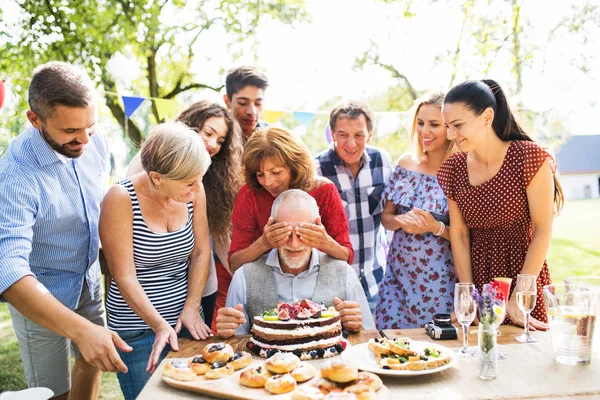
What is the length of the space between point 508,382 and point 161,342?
1429 millimetres

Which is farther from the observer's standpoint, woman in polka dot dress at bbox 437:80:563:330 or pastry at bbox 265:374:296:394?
woman in polka dot dress at bbox 437:80:563:330

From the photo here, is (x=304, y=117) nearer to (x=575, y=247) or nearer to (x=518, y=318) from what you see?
(x=518, y=318)

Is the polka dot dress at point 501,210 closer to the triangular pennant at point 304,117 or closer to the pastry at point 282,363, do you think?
the pastry at point 282,363

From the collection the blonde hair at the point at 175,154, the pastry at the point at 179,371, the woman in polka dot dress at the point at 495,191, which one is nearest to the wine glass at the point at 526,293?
the woman in polka dot dress at the point at 495,191

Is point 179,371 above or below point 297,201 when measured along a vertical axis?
below

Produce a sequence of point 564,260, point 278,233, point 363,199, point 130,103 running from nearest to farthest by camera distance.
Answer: point 278,233, point 363,199, point 130,103, point 564,260

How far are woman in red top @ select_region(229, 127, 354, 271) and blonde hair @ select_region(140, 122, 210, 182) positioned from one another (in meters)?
0.54

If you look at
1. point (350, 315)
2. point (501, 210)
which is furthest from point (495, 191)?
point (350, 315)

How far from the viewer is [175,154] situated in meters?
2.59

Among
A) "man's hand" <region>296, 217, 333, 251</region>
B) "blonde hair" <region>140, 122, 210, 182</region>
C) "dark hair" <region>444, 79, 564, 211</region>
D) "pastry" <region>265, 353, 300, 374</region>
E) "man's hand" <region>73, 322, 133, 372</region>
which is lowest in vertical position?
"pastry" <region>265, 353, 300, 374</region>

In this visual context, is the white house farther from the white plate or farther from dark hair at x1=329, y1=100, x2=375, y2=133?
the white plate

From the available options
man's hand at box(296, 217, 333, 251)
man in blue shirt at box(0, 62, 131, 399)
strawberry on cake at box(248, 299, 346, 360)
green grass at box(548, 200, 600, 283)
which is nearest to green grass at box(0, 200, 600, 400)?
green grass at box(548, 200, 600, 283)

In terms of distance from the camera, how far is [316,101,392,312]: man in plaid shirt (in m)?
3.85

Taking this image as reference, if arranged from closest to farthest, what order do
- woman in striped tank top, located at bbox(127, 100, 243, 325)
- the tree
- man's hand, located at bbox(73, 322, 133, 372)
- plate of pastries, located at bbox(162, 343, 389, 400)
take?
1. plate of pastries, located at bbox(162, 343, 389, 400)
2. man's hand, located at bbox(73, 322, 133, 372)
3. woman in striped tank top, located at bbox(127, 100, 243, 325)
4. the tree
